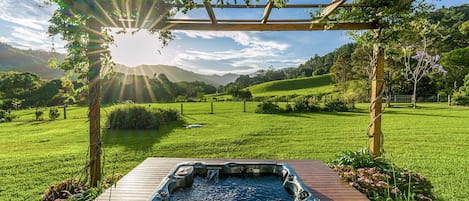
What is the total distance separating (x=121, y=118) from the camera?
9.54 metres

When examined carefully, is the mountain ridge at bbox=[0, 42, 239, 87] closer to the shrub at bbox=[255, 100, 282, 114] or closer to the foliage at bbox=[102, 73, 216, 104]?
the foliage at bbox=[102, 73, 216, 104]

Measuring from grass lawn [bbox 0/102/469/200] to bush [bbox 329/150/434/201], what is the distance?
0.54 m

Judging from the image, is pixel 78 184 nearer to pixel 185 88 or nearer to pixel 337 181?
pixel 337 181

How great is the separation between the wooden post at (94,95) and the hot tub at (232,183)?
1.00 m

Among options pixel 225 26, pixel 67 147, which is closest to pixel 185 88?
pixel 67 147

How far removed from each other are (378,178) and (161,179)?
290cm

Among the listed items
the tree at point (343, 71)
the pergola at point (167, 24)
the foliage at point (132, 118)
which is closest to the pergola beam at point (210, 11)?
the pergola at point (167, 24)

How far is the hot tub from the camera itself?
3.16m

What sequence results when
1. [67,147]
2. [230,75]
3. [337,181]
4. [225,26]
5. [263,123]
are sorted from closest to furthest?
[337,181], [225,26], [67,147], [263,123], [230,75]

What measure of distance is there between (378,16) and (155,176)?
3.94m

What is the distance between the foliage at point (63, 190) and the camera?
3.35m

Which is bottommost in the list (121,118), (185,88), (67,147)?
(67,147)

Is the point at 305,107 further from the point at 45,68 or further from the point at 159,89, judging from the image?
the point at 45,68

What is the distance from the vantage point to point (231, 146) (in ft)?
23.6
